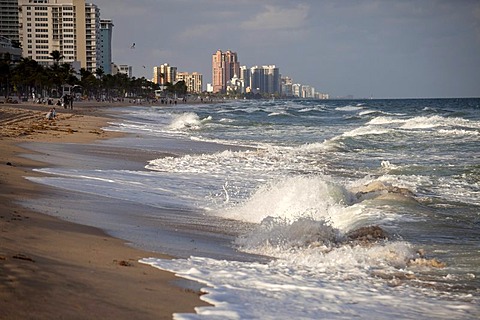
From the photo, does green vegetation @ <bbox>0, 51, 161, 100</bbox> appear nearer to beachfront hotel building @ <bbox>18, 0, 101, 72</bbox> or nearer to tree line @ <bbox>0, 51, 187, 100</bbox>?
tree line @ <bbox>0, 51, 187, 100</bbox>

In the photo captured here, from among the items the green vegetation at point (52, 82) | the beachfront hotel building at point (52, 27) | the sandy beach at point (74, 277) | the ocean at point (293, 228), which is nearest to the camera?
the sandy beach at point (74, 277)

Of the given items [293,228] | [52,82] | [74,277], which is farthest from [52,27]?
[74,277]

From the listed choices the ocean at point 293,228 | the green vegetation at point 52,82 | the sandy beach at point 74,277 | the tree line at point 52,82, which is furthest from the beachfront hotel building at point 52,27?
the sandy beach at point 74,277

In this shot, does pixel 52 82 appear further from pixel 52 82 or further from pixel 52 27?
pixel 52 27

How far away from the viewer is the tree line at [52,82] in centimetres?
10781

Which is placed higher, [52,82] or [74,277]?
[52,82]

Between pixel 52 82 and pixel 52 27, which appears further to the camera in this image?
pixel 52 27

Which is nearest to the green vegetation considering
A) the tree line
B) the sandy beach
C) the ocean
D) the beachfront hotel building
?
the tree line

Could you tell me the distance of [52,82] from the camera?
116250 millimetres

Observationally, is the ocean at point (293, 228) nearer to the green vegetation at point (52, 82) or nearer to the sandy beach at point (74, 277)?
the sandy beach at point (74, 277)

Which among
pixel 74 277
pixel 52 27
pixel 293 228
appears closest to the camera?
pixel 74 277

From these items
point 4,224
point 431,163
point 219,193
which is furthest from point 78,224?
point 431,163

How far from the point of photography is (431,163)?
20.8 m

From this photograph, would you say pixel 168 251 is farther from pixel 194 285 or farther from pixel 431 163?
pixel 431 163
